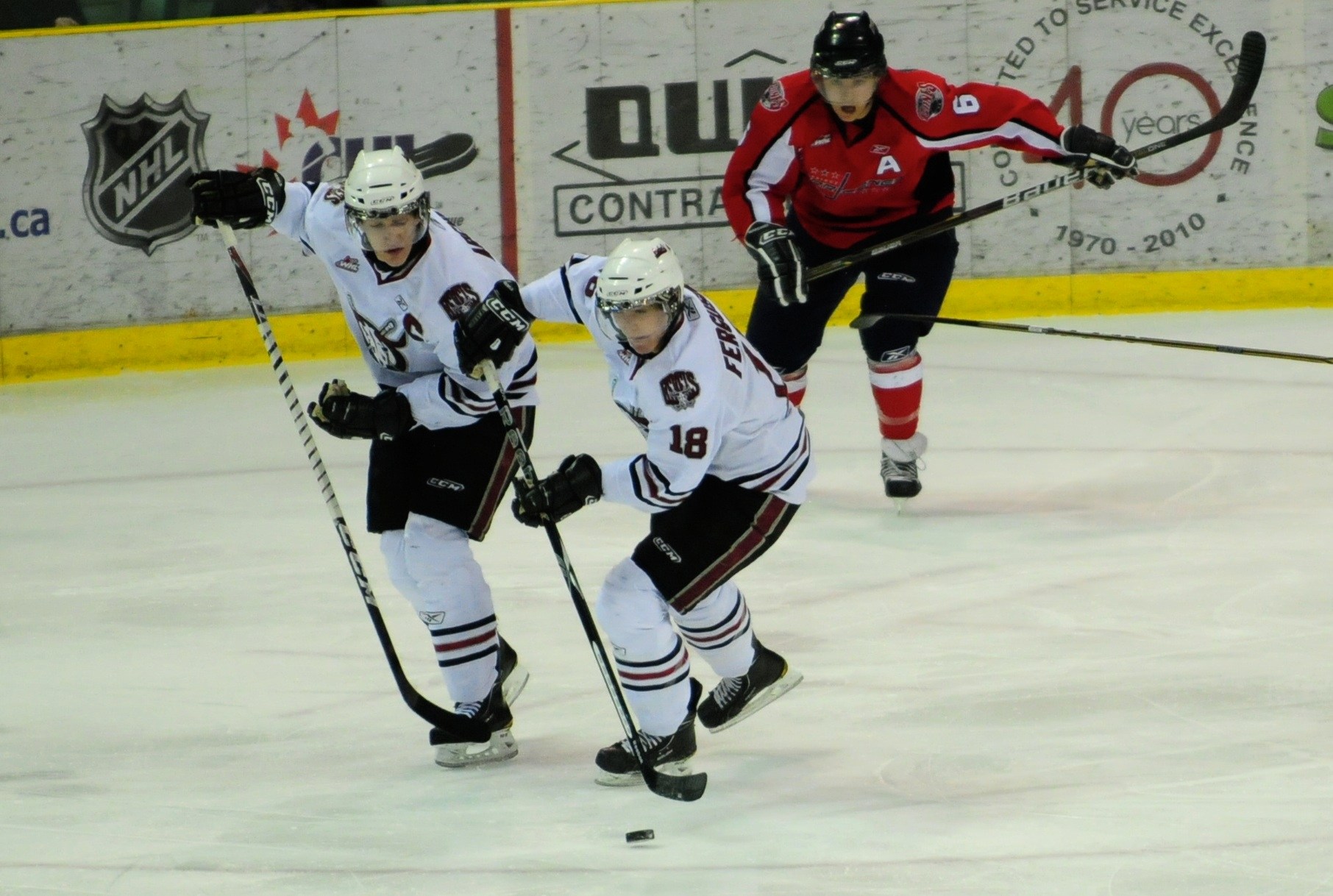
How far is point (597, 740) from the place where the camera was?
3396 mm

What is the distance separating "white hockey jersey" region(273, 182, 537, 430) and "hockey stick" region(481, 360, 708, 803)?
3.8 inches

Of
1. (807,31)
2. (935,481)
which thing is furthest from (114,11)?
(935,481)

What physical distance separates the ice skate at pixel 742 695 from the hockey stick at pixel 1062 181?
1768 millimetres

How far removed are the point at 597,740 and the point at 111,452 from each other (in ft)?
10.2

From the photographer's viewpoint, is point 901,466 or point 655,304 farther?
point 901,466

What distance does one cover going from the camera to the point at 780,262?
4.73 m

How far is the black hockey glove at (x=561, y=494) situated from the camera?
297cm

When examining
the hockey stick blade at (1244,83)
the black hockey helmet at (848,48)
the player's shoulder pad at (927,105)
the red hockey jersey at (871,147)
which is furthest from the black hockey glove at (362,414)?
the hockey stick blade at (1244,83)

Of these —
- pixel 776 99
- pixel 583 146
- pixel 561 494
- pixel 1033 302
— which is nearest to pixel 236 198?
pixel 561 494

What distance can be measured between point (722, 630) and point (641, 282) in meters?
0.68

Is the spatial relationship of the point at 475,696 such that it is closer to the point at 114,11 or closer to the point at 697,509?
the point at 697,509

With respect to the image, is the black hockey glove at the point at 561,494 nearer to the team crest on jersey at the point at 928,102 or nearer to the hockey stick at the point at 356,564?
the hockey stick at the point at 356,564

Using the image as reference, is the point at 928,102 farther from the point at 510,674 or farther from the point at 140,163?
the point at 140,163

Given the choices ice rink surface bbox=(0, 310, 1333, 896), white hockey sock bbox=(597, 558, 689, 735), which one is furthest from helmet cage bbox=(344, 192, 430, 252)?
ice rink surface bbox=(0, 310, 1333, 896)
